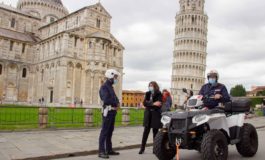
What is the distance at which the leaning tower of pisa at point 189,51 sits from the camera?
92438 millimetres

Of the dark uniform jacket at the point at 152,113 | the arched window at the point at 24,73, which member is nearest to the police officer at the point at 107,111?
the dark uniform jacket at the point at 152,113

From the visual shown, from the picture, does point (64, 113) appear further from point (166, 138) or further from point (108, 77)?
point (166, 138)

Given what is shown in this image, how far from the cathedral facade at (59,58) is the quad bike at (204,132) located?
44872 millimetres

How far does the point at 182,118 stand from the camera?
700 cm

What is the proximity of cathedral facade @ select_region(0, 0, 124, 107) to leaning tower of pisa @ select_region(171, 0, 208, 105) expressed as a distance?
3770 centimetres

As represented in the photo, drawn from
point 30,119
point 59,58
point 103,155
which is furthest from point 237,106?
point 59,58

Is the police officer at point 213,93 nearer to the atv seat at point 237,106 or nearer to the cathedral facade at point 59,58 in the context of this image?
the atv seat at point 237,106

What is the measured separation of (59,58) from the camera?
5225 cm

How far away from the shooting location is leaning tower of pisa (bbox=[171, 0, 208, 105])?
92.4 meters

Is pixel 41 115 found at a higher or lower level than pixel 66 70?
lower

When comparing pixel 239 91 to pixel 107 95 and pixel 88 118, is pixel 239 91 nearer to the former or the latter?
pixel 88 118

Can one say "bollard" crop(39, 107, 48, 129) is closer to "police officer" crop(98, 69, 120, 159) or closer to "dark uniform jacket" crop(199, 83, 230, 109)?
"police officer" crop(98, 69, 120, 159)

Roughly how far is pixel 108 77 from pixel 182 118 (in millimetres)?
2627

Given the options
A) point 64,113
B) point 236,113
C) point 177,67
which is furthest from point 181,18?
point 236,113
